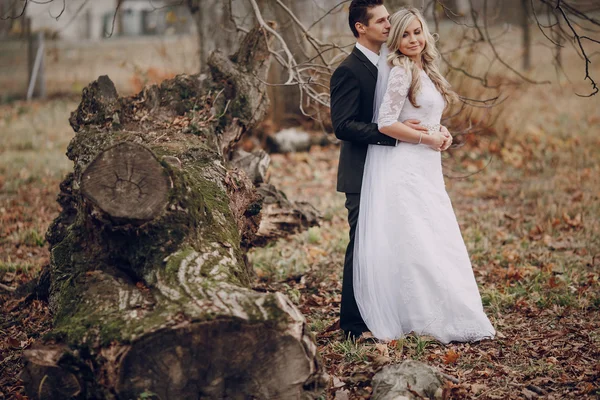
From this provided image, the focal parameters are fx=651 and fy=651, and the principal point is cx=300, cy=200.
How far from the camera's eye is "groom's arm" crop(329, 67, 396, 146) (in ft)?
15.0

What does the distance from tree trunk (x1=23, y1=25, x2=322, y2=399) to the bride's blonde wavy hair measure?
1470 mm

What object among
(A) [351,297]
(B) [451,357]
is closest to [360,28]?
(A) [351,297]

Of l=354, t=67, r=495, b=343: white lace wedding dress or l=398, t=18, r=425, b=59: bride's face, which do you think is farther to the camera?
l=354, t=67, r=495, b=343: white lace wedding dress

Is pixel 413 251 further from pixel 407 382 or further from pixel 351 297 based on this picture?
pixel 407 382

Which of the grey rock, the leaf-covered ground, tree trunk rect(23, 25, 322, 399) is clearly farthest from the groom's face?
the grey rock

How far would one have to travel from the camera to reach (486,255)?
22.3 ft

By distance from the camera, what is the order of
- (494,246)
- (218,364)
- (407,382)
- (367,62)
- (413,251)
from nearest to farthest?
(218,364), (407,382), (413,251), (367,62), (494,246)

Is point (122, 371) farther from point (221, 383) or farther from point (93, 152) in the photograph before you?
point (93, 152)

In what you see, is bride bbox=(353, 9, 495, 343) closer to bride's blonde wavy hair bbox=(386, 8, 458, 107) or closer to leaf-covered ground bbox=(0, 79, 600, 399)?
bride's blonde wavy hair bbox=(386, 8, 458, 107)

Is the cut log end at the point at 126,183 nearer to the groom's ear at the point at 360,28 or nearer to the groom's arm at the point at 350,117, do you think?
the groom's arm at the point at 350,117

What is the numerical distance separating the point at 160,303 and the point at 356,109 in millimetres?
2034

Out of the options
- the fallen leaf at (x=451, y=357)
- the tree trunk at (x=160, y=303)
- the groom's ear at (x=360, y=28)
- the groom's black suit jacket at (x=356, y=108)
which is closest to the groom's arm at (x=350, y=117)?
the groom's black suit jacket at (x=356, y=108)

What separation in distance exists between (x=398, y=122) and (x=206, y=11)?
8902mm

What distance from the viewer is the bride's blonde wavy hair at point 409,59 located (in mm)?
4426
